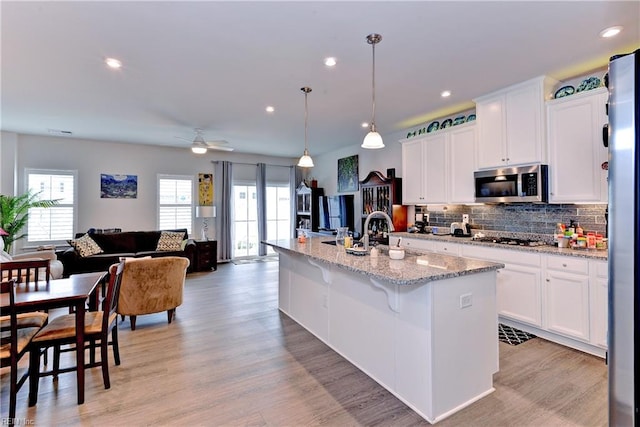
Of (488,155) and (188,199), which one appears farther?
(188,199)

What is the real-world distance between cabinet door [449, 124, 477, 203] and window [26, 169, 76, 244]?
7.42m

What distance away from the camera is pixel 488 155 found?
3840mm

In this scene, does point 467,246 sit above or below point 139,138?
below

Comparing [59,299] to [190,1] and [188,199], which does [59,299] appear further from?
[188,199]

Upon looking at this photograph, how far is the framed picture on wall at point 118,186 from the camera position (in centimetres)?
664

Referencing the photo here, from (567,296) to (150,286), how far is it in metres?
4.42

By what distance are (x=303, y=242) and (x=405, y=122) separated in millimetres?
2932

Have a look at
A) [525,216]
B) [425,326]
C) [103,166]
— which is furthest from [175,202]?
[525,216]

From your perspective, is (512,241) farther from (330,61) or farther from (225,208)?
(225,208)

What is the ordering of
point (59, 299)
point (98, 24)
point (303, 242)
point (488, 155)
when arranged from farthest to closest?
point (488, 155)
point (303, 242)
point (98, 24)
point (59, 299)

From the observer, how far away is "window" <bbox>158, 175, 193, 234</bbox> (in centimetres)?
721

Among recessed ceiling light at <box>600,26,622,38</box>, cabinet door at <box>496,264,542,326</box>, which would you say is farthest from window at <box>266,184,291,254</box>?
recessed ceiling light at <box>600,26,622,38</box>

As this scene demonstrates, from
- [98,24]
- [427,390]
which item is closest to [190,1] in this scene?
[98,24]

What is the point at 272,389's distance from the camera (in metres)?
2.34
